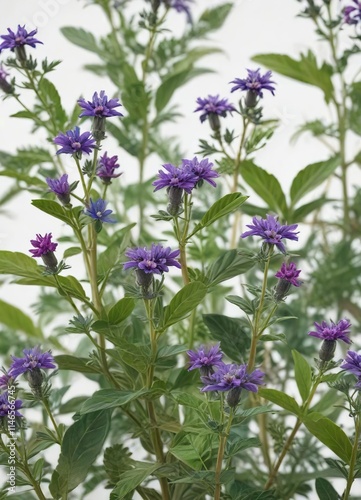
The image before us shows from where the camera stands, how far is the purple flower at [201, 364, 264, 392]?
0.51 metres

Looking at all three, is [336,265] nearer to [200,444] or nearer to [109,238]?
[109,238]

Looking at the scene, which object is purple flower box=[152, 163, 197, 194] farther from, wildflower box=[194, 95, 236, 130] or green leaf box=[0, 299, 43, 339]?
green leaf box=[0, 299, 43, 339]

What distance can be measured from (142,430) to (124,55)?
1.53 ft

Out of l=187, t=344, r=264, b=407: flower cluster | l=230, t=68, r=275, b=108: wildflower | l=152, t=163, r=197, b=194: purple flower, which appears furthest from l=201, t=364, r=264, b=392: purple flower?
l=230, t=68, r=275, b=108: wildflower

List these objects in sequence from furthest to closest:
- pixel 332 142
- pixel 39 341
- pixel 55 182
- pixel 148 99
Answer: pixel 332 142 → pixel 39 341 → pixel 148 99 → pixel 55 182

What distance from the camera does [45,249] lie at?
54 cm

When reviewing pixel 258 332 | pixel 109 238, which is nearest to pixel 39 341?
pixel 109 238

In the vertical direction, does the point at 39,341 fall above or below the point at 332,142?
below

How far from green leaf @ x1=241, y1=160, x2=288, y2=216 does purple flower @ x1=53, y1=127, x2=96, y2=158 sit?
0.22 m

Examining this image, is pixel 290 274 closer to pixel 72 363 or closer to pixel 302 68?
pixel 72 363

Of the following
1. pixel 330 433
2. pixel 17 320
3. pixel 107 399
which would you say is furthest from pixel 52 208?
pixel 17 320

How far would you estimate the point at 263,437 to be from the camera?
29.5 inches

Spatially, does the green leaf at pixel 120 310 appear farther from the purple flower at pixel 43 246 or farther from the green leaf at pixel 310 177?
the green leaf at pixel 310 177

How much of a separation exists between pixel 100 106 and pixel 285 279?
0.57 feet
